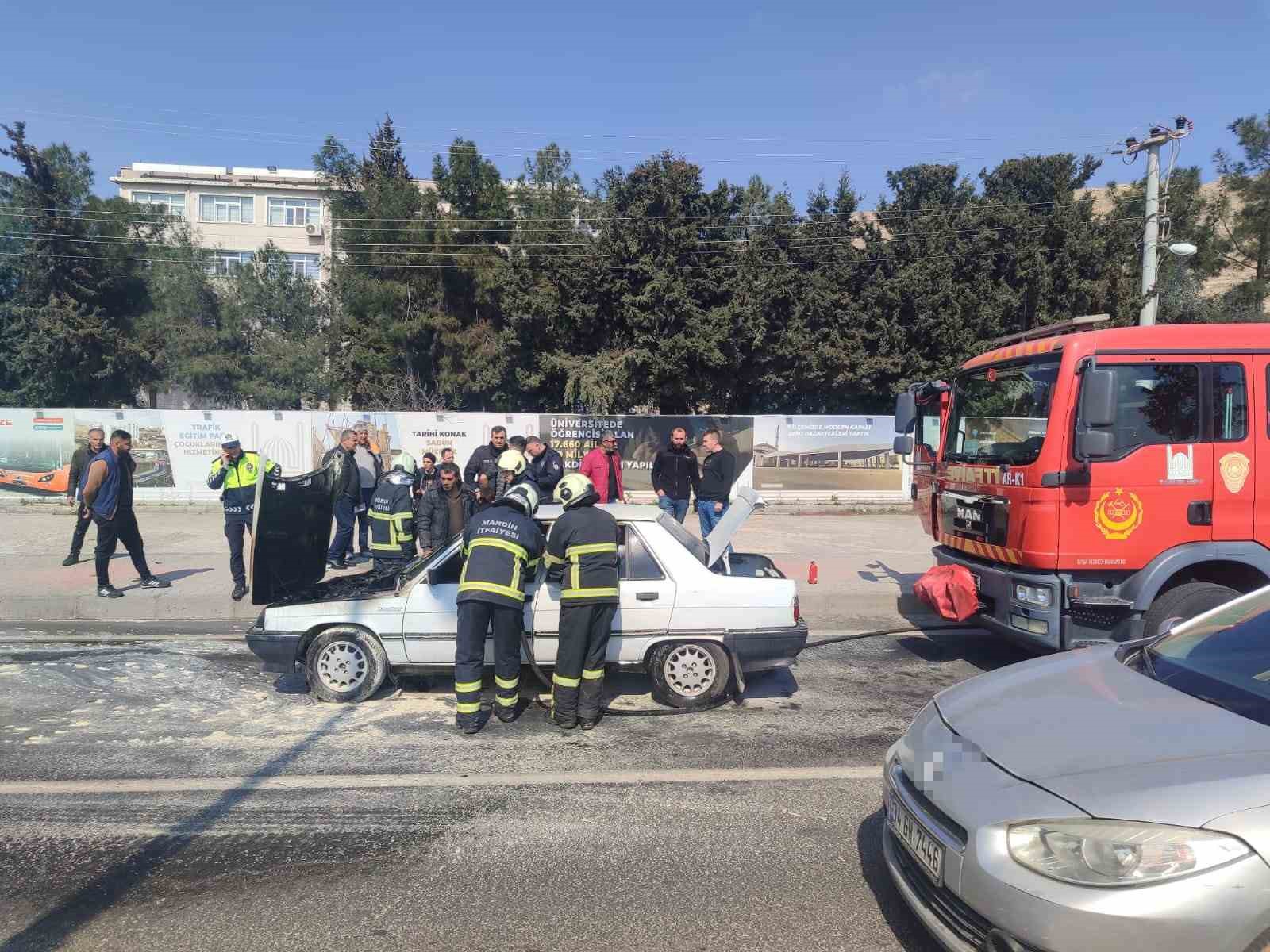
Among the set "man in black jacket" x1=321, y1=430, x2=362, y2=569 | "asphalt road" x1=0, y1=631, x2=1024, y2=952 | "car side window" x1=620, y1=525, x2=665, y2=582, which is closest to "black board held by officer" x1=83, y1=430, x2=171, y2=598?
"man in black jacket" x1=321, y1=430, x2=362, y2=569

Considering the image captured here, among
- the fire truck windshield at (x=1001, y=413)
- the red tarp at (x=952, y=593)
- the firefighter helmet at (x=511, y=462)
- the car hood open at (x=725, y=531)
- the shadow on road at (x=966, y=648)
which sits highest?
the fire truck windshield at (x=1001, y=413)

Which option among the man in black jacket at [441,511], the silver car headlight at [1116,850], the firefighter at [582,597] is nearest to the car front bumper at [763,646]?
the firefighter at [582,597]

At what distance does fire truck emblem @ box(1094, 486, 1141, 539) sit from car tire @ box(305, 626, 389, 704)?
5.20m

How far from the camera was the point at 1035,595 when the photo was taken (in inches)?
239

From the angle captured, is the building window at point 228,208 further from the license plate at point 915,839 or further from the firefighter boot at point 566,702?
the license plate at point 915,839

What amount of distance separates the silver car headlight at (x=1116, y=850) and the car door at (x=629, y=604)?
345 centimetres

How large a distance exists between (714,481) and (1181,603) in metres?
5.40

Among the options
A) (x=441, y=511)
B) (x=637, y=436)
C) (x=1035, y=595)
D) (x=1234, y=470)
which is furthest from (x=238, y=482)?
(x=637, y=436)

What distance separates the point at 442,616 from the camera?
19.4ft

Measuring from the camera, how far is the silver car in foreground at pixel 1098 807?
2230 millimetres

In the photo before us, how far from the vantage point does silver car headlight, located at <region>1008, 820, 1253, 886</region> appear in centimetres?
226

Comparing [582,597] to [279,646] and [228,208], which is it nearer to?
[279,646]

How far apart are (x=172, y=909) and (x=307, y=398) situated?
31.9m

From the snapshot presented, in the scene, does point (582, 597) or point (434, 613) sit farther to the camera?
point (434, 613)
